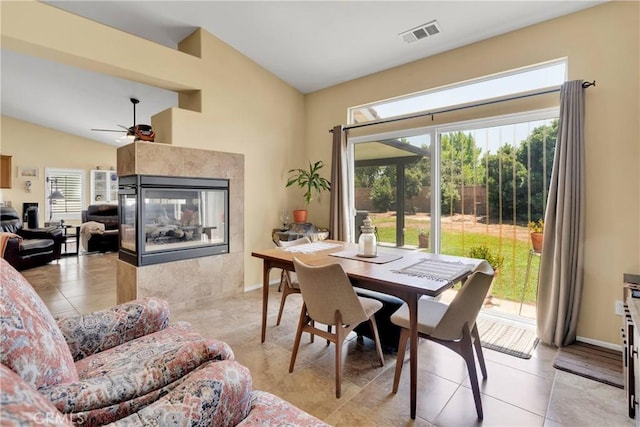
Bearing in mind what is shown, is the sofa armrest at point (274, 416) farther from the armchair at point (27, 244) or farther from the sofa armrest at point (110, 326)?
the armchair at point (27, 244)

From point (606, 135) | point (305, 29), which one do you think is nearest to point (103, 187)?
point (305, 29)

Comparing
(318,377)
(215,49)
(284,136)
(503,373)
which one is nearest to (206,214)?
(284,136)

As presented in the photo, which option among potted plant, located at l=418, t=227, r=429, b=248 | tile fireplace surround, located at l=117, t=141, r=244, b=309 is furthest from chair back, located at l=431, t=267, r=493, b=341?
tile fireplace surround, located at l=117, t=141, r=244, b=309

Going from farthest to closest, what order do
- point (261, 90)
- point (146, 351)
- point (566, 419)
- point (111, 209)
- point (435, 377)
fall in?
1. point (111, 209)
2. point (261, 90)
3. point (435, 377)
4. point (566, 419)
5. point (146, 351)

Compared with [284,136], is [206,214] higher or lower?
lower

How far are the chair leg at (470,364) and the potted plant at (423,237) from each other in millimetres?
1847

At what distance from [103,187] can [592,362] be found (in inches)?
421

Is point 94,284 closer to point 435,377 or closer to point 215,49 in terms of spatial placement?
point 215,49

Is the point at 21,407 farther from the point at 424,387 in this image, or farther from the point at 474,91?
the point at 474,91

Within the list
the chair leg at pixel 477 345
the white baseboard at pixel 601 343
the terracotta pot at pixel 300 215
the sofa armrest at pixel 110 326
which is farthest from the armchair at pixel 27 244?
the white baseboard at pixel 601 343

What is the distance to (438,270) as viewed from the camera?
196cm

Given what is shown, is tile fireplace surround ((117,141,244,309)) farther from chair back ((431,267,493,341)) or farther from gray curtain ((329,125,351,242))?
chair back ((431,267,493,341))

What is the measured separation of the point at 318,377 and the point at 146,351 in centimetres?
118

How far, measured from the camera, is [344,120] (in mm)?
4215
